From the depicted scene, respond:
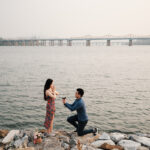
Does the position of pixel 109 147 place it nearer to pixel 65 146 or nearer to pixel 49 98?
pixel 65 146

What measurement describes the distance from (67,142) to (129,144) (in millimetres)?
2235

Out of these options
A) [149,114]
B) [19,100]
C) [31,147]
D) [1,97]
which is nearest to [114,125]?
[149,114]

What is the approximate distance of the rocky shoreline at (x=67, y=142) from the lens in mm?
6652

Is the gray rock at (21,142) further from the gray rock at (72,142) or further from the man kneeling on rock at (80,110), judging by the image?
the man kneeling on rock at (80,110)

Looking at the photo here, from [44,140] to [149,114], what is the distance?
332 inches

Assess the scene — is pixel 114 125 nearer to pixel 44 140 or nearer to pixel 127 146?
pixel 127 146

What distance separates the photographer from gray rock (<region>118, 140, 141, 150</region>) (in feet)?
22.8

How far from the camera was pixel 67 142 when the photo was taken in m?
6.90

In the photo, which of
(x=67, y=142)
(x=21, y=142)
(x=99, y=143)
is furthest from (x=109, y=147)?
(x=21, y=142)

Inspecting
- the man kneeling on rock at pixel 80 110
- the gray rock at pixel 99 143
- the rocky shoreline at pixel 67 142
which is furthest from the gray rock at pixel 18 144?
the gray rock at pixel 99 143

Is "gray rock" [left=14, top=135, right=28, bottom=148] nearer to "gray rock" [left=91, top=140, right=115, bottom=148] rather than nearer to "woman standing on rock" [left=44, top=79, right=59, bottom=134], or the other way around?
"woman standing on rock" [left=44, top=79, right=59, bottom=134]

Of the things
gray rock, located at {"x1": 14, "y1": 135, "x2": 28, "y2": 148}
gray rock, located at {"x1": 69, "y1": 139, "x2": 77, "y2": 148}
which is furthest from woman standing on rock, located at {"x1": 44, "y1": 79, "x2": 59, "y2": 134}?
gray rock, located at {"x1": 69, "y1": 139, "x2": 77, "y2": 148}

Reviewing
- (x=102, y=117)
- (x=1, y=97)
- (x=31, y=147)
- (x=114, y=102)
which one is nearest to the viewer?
(x=31, y=147)

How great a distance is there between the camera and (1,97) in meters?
16.9
